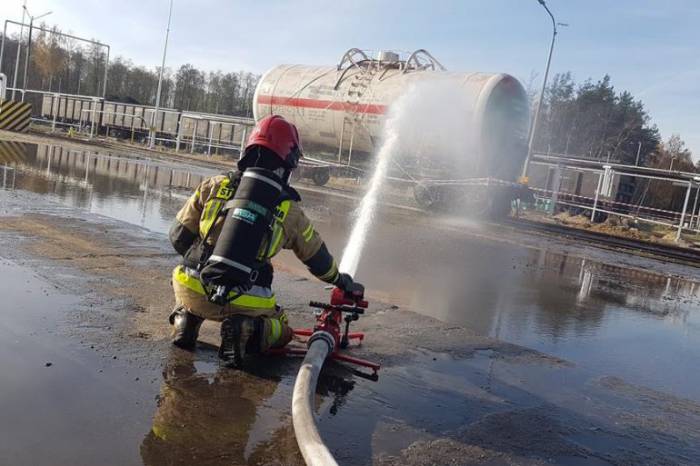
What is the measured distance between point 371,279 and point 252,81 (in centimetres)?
7394

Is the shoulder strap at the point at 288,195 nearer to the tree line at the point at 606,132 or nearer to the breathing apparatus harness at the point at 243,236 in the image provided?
the breathing apparatus harness at the point at 243,236

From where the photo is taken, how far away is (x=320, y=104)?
19438 millimetres

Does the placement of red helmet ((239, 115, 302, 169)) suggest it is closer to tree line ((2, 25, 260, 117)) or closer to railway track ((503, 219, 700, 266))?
railway track ((503, 219, 700, 266))

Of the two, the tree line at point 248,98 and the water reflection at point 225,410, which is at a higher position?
the tree line at point 248,98

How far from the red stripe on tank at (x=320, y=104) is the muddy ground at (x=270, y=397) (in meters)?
13.1

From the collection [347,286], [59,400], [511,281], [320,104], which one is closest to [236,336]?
[347,286]

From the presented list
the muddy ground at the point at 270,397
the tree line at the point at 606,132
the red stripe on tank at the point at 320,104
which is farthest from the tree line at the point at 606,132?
the muddy ground at the point at 270,397

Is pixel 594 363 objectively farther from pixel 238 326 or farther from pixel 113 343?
pixel 113 343

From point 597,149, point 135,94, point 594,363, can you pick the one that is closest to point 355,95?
point 594,363

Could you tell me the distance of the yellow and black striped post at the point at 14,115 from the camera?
28.7 metres

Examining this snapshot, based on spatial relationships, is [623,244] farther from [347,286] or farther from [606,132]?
[606,132]

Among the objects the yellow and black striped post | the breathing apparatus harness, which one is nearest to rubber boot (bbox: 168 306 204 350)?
the breathing apparatus harness

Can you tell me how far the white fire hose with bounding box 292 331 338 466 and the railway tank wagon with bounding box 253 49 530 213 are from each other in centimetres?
1348

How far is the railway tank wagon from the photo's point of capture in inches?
652
